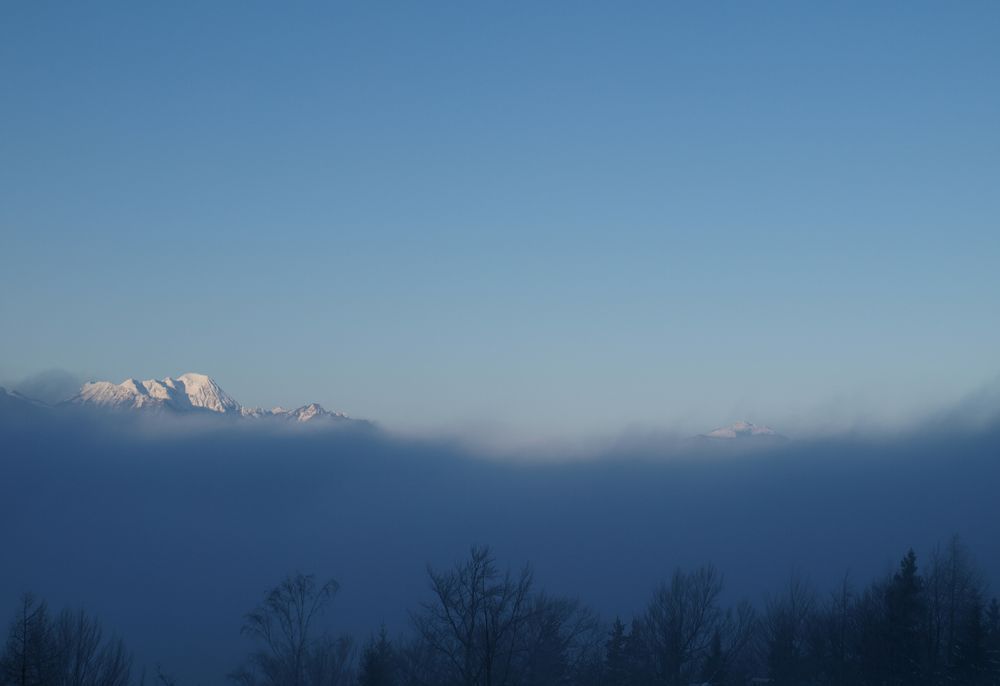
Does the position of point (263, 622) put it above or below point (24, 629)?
below

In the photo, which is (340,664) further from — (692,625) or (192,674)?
(192,674)

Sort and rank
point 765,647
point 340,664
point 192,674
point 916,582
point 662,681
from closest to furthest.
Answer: point 916,582 → point 662,681 → point 340,664 → point 765,647 → point 192,674

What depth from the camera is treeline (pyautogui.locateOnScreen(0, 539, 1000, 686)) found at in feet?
155

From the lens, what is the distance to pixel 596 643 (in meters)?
80.9

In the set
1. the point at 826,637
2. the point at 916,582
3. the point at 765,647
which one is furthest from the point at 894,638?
the point at 765,647

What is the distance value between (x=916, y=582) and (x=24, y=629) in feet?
157

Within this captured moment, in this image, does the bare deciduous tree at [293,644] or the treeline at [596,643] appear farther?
the bare deciduous tree at [293,644]

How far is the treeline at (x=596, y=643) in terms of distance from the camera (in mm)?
47250

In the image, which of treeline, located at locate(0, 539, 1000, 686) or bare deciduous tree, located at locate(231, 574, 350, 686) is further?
bare deciduous tree, located at locate(231, 574, 350, 686)

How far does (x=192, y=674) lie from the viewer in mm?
159375

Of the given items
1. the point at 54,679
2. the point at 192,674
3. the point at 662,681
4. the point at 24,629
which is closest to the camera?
the point at 24,629

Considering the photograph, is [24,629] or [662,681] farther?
[662,681]

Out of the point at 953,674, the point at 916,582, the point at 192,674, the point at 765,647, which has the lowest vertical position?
the point at 192,674

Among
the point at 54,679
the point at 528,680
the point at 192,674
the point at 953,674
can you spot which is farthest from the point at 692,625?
the point at 192,674
